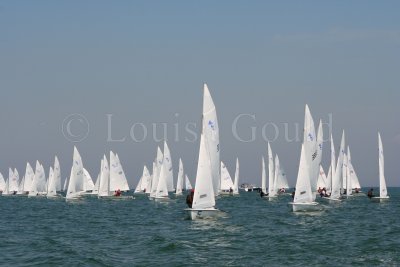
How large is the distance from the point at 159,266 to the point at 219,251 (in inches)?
153

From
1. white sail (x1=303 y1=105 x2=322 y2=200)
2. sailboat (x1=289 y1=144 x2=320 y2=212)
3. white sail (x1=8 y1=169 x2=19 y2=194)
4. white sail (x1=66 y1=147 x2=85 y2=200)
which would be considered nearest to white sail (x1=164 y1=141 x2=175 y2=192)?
white sail (x1=66 y1=147 x2=85 y2=200)

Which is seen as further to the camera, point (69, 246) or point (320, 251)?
point (69, 246)

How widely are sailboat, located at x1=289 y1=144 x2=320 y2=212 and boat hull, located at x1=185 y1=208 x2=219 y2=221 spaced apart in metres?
10.7

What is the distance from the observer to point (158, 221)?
4156 centimetres

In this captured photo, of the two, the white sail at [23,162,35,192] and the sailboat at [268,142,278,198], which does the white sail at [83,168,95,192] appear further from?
the sailboat at [268,142,278,198]

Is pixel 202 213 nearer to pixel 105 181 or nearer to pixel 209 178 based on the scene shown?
pixel 209 178

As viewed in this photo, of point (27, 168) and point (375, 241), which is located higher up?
point (27, 168)

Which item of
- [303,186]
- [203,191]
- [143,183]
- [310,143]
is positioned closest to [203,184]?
[203,191]

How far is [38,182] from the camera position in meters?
102

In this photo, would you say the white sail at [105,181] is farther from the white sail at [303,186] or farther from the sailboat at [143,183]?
the white sail at [303,186]

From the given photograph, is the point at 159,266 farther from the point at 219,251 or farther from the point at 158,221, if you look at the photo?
the point at 158,221

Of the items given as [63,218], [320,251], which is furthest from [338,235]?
[63,218]

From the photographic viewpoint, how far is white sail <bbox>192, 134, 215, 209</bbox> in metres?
37.3

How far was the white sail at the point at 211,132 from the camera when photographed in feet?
123
